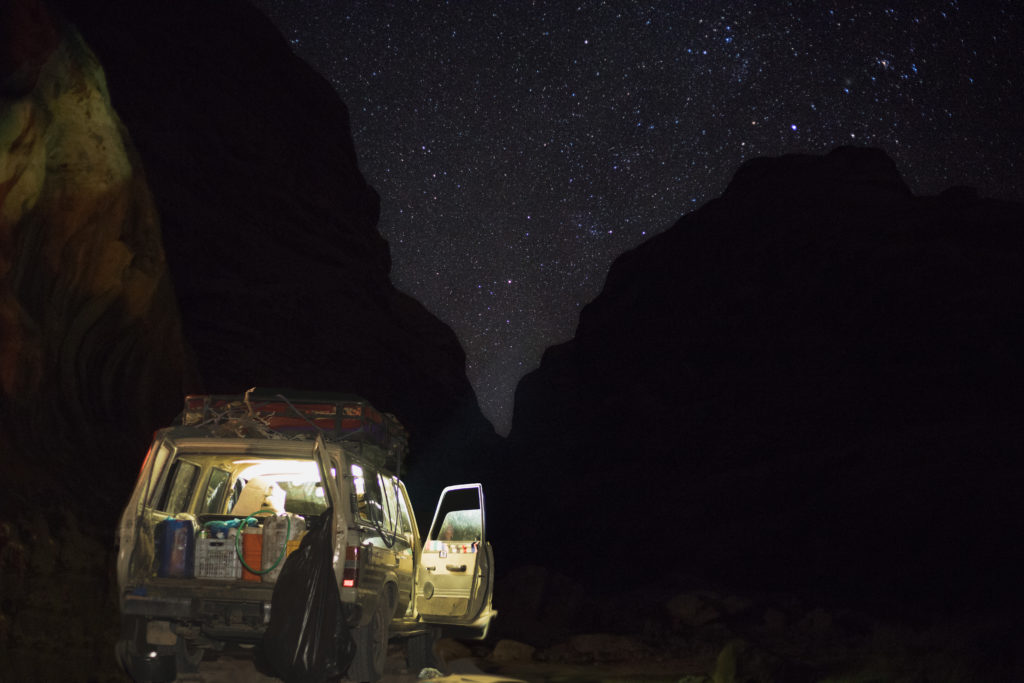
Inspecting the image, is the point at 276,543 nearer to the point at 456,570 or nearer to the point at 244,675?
the point at 456,570

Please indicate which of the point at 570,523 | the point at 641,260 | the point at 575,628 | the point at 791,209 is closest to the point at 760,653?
the point at 575,628

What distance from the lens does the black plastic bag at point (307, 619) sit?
22.0 feet

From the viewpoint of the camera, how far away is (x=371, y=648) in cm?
745

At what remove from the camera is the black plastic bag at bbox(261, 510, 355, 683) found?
264 inches

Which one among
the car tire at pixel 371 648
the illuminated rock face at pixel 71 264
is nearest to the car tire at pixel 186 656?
the car tire at pixel 371 648

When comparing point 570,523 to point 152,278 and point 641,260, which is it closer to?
point 641,260

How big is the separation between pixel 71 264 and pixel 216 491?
8.75 m

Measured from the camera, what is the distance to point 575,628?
31.0 m

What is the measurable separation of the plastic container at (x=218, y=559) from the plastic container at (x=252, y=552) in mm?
72

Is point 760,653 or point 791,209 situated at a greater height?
point 791,209

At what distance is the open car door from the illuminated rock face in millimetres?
6411

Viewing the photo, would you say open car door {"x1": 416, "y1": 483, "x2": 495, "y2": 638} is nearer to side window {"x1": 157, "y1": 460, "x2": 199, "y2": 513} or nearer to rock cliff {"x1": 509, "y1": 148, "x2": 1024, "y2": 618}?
side window {"x1": 157, "y1": 460, "x2": 199, "y2": 513}

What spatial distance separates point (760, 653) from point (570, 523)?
63076 millimetres

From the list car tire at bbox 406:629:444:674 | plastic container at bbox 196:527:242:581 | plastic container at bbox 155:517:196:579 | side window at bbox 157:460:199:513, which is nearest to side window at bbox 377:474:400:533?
plastic container at bbox 196:527:242:581
